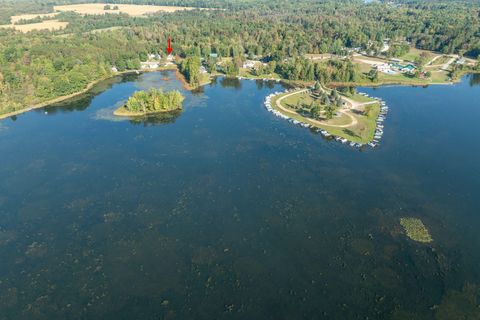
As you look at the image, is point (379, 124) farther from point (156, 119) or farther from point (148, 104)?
point (148, 104)

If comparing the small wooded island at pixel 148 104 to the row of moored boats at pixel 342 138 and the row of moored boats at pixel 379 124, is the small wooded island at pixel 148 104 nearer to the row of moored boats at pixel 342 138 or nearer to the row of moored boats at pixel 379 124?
the row of moored boats at pixel 342 138

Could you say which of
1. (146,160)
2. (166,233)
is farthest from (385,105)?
(166,233)

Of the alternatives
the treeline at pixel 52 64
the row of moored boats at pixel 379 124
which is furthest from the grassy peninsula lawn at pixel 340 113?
the treeline at pixel 52 64

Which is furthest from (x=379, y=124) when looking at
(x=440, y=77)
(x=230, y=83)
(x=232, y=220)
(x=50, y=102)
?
(x=50, y=102)

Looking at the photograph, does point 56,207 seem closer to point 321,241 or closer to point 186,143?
point 186,143

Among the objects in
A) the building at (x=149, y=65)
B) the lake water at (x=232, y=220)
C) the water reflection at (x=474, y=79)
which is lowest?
the lake water at (x=232, y=220)
